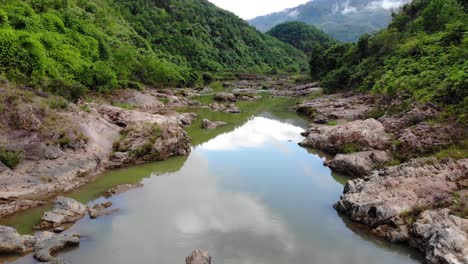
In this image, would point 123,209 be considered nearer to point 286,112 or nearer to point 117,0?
point 286,112

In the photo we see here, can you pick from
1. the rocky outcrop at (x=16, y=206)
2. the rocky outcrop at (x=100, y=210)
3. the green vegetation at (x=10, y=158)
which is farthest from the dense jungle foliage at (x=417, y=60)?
the green vegetation at (x=10, y=158)

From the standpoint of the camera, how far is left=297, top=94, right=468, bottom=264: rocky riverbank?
16.7 metres

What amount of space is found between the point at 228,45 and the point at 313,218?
12763 cm

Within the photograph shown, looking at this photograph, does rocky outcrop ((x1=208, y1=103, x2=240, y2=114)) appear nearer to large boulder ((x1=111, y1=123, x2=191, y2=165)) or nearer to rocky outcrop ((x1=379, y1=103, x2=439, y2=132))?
large boulder ((x1=111, y1=123, x2=191, y2=165))

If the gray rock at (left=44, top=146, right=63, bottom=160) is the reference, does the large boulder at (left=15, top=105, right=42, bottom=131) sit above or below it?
above

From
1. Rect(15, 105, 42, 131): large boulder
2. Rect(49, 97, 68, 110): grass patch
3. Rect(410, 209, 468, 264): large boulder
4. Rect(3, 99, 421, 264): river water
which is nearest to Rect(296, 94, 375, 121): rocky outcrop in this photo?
Rect(3, 99, 421, 264): river water

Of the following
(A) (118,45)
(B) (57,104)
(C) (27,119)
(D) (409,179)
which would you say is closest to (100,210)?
(C) (27,119)

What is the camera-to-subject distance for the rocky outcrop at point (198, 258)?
50.9 ft

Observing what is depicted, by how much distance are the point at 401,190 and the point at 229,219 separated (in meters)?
9.52

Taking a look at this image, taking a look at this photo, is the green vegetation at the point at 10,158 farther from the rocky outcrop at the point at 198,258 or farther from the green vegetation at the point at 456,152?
the green vegetation at the point at 456,152

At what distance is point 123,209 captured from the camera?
68.9ft

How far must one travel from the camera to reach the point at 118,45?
6762 centimetres

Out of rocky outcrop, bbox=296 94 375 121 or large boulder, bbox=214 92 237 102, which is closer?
rocky outcrop, bbox=296 94 375 121

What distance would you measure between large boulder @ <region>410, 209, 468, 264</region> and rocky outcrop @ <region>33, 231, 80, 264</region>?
51.6 feet
